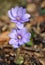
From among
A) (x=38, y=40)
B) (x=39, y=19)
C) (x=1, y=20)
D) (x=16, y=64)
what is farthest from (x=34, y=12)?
(x=16, y=64)

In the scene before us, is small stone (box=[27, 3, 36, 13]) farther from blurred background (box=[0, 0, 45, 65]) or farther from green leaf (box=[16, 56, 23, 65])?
green leaf (box=[16, 56, 23, 65])

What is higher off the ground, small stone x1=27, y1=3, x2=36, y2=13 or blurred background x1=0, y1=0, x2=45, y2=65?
small stone x1=27, y1=3, x2=36, y2=13

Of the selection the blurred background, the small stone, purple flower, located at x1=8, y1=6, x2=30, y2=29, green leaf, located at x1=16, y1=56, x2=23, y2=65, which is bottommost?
green leaf, located at x1=16, y1=56, x2=23, y2=65

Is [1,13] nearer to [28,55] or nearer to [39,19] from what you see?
[39,19]

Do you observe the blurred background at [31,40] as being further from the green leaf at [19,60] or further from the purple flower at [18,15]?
the purple flower at [18,15]

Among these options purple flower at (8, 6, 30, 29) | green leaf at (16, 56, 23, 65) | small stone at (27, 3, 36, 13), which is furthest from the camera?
small stone at (27, 3, 36, 13)

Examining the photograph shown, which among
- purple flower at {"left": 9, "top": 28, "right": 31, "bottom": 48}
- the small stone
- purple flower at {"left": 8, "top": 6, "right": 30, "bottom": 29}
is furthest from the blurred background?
purple flower at {"left": 8, "top": 6, "right": 30, "bottom": 29}
